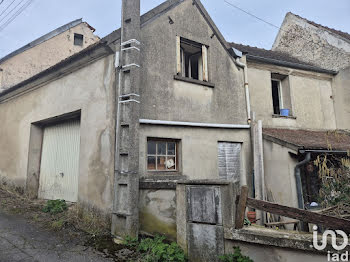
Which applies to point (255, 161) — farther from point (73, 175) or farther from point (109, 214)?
point (73, 175)

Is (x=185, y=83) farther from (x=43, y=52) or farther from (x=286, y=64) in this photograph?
(x=43, y=52)

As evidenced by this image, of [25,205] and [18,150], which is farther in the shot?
[18,150]

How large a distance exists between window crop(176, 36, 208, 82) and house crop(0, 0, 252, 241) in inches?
1.3

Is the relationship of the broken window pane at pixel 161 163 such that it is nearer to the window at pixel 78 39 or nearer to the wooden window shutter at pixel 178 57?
the wooden window shutter at pixel 178 57

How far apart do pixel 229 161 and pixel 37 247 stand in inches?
202

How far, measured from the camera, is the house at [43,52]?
12147 mm

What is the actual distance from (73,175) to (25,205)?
1.70 m

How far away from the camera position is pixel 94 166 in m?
6.18

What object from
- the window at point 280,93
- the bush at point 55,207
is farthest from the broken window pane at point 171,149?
the window at point 280,93

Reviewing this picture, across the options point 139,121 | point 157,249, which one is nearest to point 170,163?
point 139,121

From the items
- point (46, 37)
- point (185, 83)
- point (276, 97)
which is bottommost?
point (185, 83)

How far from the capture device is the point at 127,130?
5.35 metres

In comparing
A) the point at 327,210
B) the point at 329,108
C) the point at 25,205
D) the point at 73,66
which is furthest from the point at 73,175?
the point at 329,108

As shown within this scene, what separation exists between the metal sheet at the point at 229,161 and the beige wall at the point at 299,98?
187 centimetres
